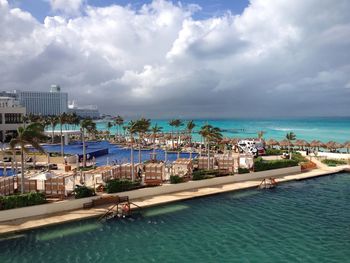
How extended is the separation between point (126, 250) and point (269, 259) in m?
7.98

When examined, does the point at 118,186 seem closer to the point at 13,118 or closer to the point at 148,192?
the point at 148,192

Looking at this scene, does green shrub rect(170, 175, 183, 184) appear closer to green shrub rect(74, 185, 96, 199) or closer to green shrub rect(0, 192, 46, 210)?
green shrub rect(74, 185, 96, 199)

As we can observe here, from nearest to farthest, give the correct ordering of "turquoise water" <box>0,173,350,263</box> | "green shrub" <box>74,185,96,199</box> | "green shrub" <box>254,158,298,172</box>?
"turquoise water" <box>0,173,350,263</box>, "green shrub" <box>74,185,96,199</box>, "green shrub" <box>254,158,298,172</box>

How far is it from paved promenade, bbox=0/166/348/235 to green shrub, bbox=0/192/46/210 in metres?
1.05

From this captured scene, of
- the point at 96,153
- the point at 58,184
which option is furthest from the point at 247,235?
the point at 96,153

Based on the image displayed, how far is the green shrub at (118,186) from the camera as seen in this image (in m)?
27.4

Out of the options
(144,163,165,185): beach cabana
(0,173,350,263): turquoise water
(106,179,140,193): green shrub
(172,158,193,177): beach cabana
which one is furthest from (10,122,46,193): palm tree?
(172,158,193,177): beach cabana

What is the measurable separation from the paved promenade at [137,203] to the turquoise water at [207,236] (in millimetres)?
708

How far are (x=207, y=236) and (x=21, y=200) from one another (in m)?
13.2

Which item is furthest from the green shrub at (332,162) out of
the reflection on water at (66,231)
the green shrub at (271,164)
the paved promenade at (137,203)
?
the reflection on water at (66,231)

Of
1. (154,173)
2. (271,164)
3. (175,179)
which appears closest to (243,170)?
(271,164)

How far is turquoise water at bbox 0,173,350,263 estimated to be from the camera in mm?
17859

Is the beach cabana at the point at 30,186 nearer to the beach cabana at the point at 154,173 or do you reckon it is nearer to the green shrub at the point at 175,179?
the beach cabana at the point at 154,173

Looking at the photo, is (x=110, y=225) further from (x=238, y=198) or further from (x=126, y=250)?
(x=238, y=198)
